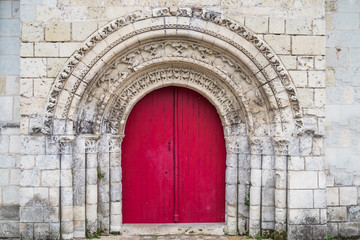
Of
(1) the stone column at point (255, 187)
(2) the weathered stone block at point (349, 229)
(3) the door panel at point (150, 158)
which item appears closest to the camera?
(1) the stone column at point (255, 187)

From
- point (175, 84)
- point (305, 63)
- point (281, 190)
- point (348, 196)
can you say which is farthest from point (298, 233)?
point (175, 84)

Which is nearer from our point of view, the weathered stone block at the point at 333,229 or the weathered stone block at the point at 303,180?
the weathered stone block at the point at 303,180

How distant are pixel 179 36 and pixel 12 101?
2.43 metres

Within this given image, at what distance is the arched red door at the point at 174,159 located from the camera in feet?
16.0

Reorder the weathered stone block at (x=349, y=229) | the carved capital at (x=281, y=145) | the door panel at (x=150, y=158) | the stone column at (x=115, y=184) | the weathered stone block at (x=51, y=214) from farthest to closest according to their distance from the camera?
1. the door panel at (x=150, y=158)
2. the weathered stone block at (x=349, y=229)
3. the stone column at (x=115, y=184)
4. the carved capital at (x=281, y=145)
5. the weathered stone block at (x=51, y=214)

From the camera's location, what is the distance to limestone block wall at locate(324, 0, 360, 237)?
15.5ft

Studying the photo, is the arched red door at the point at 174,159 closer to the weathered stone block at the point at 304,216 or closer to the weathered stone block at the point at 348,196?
the weathered stone block at the point at 304,216

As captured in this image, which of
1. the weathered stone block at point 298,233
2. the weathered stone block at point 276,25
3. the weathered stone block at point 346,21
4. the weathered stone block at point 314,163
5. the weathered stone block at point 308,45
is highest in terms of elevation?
the weathered stone block at point 346,21

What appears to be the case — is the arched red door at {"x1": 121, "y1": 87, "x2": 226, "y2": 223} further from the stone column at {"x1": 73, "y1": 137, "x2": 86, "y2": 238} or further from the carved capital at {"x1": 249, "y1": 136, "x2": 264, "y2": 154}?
the stone column at {"x1": 73, "y1": 137, "x2": 86, "y2": 238}

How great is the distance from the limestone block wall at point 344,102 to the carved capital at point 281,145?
753mm

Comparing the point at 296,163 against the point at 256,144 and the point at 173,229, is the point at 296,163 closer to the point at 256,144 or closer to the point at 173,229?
the point at 256,144

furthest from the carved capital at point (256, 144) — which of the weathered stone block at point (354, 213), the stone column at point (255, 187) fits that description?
the weathered stone block at point (354, 213)

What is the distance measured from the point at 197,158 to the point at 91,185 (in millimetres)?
1513

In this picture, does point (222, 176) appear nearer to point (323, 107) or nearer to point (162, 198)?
point (162, 198)
